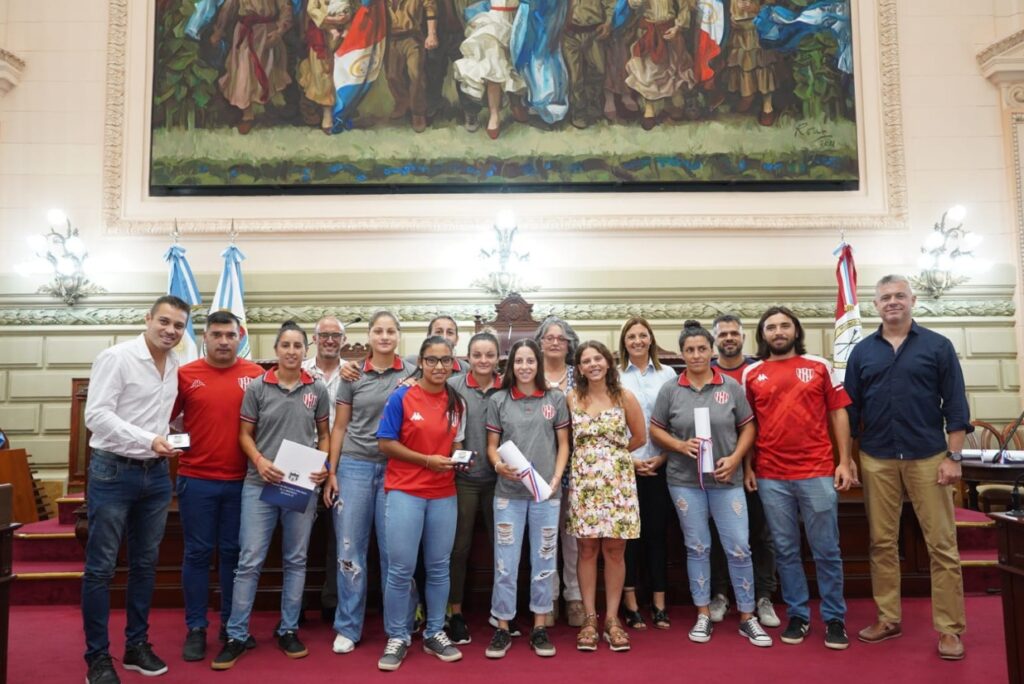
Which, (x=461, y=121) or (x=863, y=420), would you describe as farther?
(x=461, y=121)

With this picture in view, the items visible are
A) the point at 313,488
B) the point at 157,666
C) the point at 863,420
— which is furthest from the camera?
the point at 863,420

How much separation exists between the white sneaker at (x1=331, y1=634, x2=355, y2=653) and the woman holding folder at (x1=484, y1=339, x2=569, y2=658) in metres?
0.69

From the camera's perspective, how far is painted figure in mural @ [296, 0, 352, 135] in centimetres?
791

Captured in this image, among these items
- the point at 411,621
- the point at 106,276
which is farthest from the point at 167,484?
the point at 106,276

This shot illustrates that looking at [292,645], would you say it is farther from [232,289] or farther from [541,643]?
[232,289]

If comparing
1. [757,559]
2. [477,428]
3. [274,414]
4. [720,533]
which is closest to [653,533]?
[720,533]

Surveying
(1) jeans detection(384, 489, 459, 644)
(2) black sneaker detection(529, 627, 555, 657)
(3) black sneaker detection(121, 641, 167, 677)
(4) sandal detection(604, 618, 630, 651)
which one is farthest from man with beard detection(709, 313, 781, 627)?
(3) black sneaker detection(121, 641, 167, 677)

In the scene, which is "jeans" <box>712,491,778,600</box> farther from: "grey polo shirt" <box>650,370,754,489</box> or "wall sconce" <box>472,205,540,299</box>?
"wall sconce" <box>472,205,540,299</box>

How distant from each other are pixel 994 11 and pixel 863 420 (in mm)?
7039

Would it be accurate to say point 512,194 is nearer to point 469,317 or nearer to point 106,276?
point 469,317

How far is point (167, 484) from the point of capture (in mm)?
3334

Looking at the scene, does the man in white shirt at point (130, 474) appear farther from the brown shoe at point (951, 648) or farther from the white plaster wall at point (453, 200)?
the white plaster wall at point (453, 200)

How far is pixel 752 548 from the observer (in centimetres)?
414

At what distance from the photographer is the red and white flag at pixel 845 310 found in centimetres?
712
